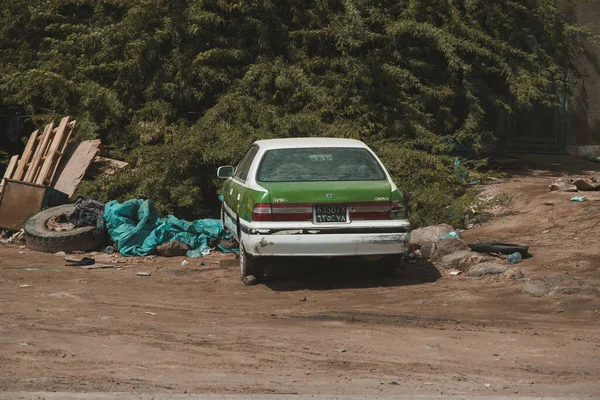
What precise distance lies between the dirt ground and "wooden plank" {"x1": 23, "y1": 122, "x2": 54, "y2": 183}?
2.33 meters

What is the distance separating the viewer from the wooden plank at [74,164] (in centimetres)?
1471

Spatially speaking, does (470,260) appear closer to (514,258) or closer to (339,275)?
(514,258)

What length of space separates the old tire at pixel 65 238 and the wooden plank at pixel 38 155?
1736 mm

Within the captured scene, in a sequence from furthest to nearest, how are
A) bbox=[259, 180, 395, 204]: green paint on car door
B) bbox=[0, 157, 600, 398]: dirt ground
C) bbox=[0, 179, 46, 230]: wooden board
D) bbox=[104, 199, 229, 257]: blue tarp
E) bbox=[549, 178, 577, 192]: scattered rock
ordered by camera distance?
bbox=[549, 178, 577, 192]: scattered rock, bbox=[0, 179, 46, 230]: wooden board, bbox=[104, 199, 229, 257]: blue tarp, bbox=[259, 180, 395, 204]: green paint on car door, bbox=[0, 157, 600, 398]: dirt ground

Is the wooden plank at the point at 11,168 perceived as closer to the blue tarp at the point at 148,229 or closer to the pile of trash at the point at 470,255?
the blue tarp at the point at 148,229

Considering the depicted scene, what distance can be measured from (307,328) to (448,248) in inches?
151

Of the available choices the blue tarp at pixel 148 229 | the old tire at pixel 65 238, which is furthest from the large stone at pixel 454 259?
the old tire at pixel 65 238

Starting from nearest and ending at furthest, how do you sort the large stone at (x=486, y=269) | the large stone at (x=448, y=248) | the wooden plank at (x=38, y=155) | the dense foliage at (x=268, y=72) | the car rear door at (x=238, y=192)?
1. the large stone at (x=486, y=269)
2. the car rear door at (x=238, y=192)
3. the large stone at (x=448, y=248)
4. the wooden plank at (x=38, y=155)
5. the dense foliage at (x=268, y=72)

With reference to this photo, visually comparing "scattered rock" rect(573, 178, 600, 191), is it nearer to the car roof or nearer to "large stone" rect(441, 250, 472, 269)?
"large stone" rect(441, 250, 472, 269)

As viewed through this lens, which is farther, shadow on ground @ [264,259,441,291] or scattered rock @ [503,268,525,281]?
shadow on ground @ [264,259,441,291]

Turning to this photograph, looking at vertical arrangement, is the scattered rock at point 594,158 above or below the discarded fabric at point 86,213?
below

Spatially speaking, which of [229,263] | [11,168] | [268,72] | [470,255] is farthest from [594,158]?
[11,168]

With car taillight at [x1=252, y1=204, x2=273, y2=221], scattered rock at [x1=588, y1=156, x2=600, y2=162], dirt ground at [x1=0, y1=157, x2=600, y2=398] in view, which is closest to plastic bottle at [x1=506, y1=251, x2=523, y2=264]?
dirt ground at [x1=0, y1=157, x2=600, y2=398]

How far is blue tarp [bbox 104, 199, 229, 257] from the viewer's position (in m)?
12.9
